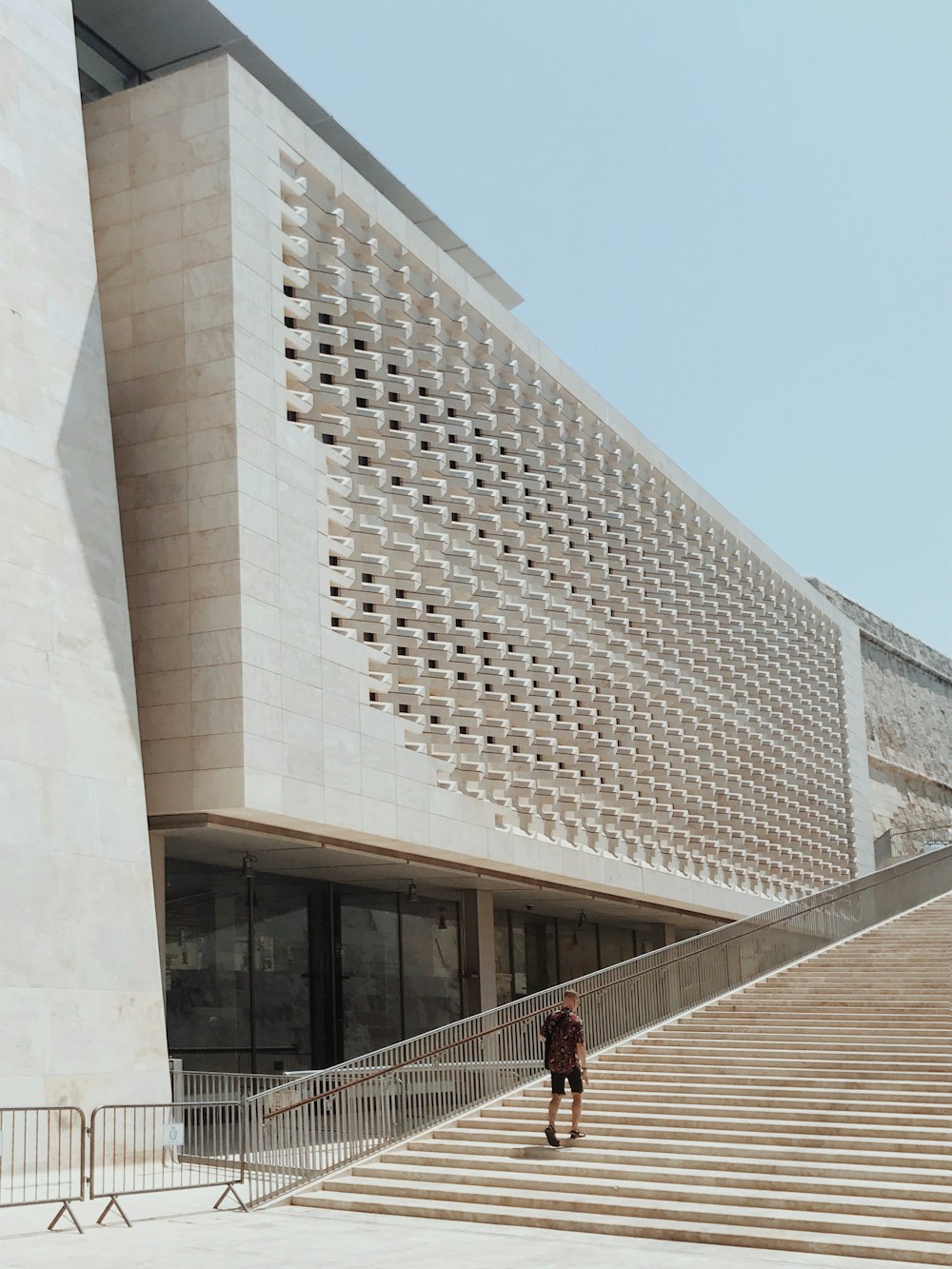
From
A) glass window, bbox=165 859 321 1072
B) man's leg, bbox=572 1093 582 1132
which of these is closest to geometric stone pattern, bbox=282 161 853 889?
glass window, bbox=165 859 321 1072

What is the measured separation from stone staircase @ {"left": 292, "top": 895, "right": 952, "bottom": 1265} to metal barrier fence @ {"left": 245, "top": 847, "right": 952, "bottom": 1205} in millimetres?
305

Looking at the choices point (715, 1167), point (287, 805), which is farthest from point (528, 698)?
point (715, 1167)

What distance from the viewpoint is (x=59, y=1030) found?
15492 millimetres

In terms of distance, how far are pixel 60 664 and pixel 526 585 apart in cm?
1124

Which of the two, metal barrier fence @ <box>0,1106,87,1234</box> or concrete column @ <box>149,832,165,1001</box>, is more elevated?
concrete column @ <box>149,832,165,1001</box>

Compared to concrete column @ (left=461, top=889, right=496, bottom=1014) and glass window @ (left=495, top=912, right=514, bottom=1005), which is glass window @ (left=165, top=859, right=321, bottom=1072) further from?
glass window @ (left=495, top=912, right=514, bottom=1005)

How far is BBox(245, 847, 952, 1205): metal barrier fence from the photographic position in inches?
556

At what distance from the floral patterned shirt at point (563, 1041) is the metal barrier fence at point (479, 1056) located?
5.63ft

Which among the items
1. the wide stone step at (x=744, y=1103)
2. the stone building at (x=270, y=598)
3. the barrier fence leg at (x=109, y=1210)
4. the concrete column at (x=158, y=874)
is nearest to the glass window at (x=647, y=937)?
the stone building at (x=270, y=598)

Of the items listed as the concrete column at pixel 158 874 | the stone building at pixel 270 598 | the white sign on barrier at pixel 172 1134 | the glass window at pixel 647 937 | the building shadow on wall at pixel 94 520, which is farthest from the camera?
the glass window at pixel 647 937

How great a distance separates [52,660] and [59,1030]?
4181 millimetres

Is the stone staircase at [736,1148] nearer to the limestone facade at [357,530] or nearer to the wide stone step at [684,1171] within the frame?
the wide stone step at [684,1171]

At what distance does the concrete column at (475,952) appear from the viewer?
26844 mm

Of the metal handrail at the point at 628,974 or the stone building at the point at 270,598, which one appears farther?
the stone building at the point at 270,598
